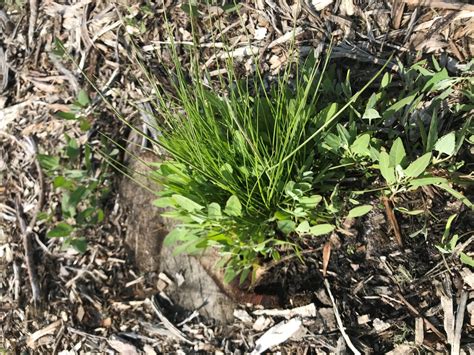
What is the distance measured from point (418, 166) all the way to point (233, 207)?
63 centimetres

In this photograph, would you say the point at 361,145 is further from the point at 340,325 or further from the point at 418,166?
the point at 340,325

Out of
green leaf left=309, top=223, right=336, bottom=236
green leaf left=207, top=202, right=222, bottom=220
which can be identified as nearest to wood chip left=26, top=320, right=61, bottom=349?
green leaf left=207, top=202, right=222, bottom=220

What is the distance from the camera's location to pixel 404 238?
191cm

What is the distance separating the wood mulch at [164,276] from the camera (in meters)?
1.83

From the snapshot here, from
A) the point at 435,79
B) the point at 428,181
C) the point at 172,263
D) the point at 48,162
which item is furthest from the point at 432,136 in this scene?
the point at 48,162

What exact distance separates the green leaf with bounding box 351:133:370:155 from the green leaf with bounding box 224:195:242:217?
1.49 ft

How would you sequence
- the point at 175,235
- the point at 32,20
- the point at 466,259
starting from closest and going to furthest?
the point at 466,259 < the point at 175,235 < the point at 32,20

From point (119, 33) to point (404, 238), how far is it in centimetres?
171

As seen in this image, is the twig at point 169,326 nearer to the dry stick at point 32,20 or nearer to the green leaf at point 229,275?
the green leaf at point 229,275

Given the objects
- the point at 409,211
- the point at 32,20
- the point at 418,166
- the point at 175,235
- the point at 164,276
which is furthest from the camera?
the point at 32,20

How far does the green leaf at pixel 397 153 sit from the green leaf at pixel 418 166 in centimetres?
4

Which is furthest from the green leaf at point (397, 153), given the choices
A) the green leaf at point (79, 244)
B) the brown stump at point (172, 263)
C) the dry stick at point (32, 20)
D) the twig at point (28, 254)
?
the dry stick at point (32, 20)

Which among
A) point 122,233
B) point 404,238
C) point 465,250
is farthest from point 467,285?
point 122,233

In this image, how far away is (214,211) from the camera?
5.73 ft
